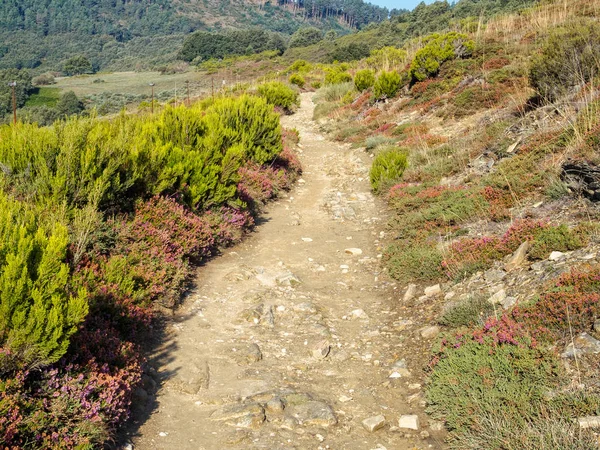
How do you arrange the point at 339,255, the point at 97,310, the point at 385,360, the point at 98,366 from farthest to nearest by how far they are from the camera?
the point at 339,255 → the point at 385,360 → the point at 97,310 → the point at 98,366

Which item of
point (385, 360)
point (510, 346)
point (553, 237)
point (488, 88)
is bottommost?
point (385, 360)

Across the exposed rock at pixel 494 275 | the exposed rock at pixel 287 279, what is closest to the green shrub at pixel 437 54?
the exposed rock at pixel 287 279

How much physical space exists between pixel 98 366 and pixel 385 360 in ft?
9.52

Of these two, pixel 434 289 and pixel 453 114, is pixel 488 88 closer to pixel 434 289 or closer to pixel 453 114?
pixel 453 114

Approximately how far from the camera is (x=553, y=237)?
5.66 metres

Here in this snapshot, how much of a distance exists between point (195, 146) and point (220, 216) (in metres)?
1.72

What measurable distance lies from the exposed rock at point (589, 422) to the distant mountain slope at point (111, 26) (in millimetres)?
119804

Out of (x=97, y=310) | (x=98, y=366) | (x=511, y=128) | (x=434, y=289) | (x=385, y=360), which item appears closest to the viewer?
(x=98, y=366)

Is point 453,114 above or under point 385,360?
above

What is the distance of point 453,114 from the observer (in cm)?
1450

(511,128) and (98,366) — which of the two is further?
(511,128)

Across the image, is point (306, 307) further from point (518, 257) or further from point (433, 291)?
point (518, 257)

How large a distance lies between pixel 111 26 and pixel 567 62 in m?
187

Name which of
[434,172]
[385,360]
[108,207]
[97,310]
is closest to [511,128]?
[434,172]
